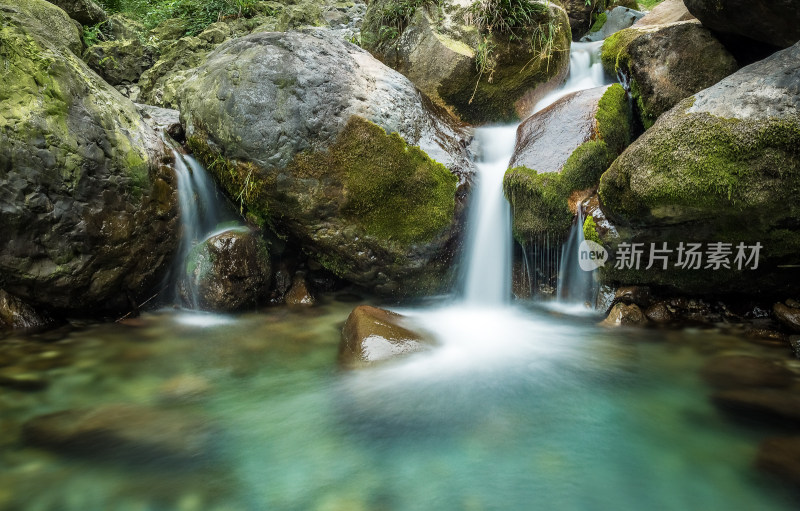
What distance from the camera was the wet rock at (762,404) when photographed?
2801mm

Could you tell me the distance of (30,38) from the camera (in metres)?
4.04

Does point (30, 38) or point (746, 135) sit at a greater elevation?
point (30, 38)

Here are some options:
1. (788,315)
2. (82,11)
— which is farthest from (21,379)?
(82,11)

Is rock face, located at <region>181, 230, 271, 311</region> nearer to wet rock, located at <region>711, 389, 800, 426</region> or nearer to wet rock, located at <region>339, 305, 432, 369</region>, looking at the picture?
wet rock, located at <region>339, 305, 432, 369</region>

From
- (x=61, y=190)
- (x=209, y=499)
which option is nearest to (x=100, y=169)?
(x=61, y=190)

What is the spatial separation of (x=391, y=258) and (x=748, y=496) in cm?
345

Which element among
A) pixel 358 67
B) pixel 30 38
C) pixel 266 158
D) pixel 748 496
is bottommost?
pixel 748 496

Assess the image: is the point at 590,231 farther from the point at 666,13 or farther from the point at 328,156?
the point at 666,13

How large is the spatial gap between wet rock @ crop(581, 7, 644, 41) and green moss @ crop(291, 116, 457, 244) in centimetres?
798

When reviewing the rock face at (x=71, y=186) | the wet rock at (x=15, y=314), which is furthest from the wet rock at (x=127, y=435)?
the wet rock at (x=15, y=314)

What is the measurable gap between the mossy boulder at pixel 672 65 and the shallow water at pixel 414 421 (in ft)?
8.48

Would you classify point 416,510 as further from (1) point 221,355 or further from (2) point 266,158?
(2) point 266,158

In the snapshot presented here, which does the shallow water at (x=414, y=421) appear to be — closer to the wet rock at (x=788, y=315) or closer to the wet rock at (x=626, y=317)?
the wet rock at (x=626, y=317)

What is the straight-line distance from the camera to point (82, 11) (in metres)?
8.98
